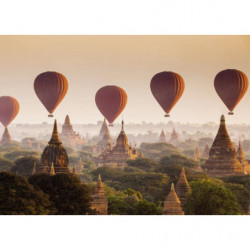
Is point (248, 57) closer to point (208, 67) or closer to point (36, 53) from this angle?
point (208, 67)

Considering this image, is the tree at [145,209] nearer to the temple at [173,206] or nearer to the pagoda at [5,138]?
the temple at [173,206]

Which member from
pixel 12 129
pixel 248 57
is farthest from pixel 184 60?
pixel 12 129

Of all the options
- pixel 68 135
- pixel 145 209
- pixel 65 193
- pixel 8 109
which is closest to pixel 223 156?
→ pixel 145 209

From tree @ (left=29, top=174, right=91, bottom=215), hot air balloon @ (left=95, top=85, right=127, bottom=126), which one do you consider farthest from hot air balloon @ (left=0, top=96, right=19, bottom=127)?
tree @ (left=29, top=174, right=91, bottom=215)

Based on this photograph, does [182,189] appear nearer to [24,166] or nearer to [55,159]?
[55,159]

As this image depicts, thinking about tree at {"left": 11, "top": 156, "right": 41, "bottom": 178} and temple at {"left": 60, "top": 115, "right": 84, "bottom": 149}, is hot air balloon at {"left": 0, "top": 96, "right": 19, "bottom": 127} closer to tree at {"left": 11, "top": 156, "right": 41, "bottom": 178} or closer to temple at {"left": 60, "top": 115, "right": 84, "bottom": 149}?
tree at {"left": 11, "top": 156, "right": 41, "bottom": 178}

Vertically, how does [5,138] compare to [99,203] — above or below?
above
